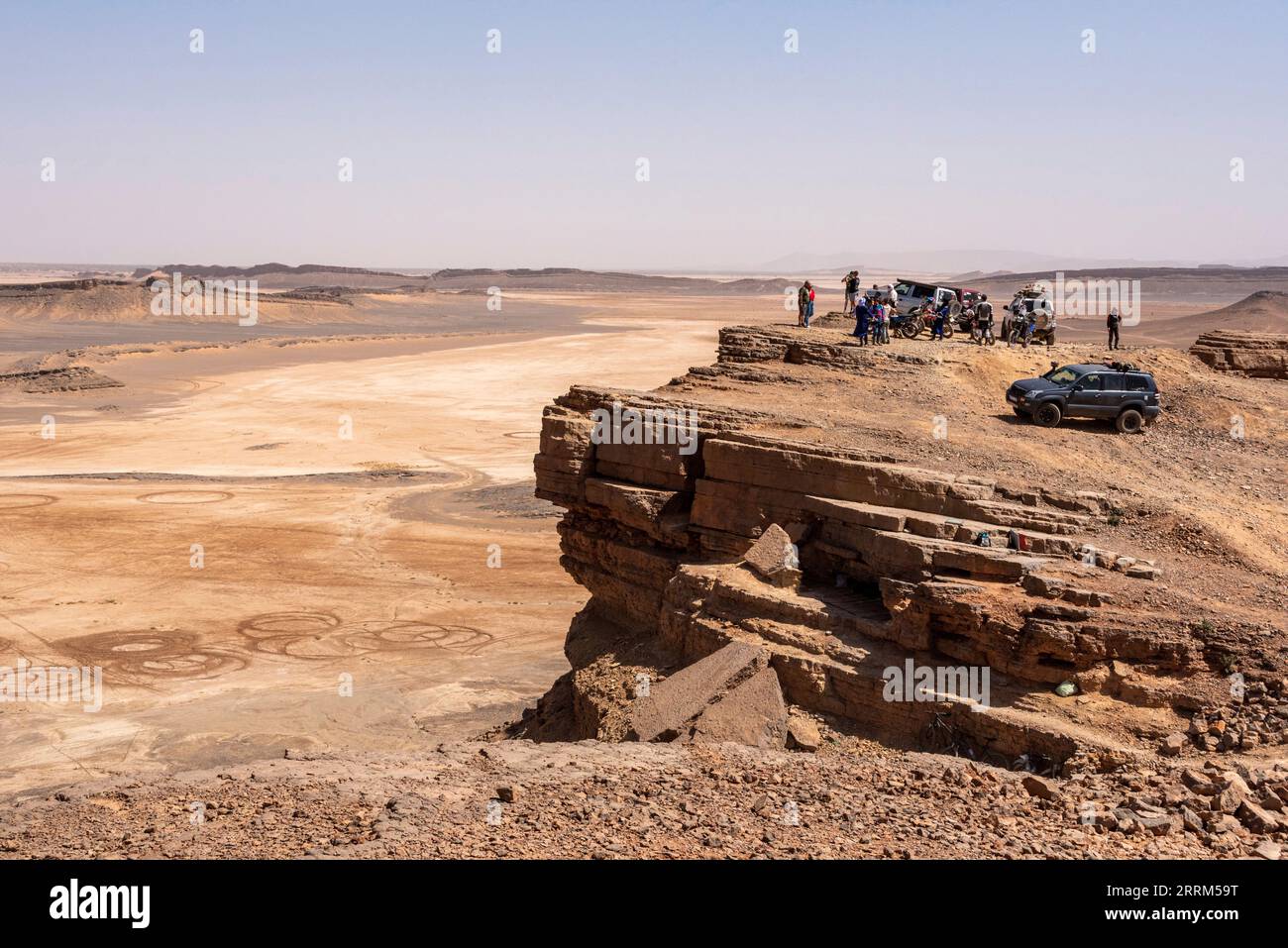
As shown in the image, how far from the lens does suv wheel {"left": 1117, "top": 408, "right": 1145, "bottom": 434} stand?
69.5ft

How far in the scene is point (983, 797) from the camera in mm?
10359

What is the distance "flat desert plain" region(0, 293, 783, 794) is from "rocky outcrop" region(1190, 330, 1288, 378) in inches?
686

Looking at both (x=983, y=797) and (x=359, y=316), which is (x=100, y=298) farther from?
(x=983, y=797)

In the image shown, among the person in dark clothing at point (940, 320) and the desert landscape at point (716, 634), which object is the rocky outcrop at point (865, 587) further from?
the person in dark clothing at point (940, 320)

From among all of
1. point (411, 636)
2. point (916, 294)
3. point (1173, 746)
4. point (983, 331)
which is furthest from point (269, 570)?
point (1173, 746)

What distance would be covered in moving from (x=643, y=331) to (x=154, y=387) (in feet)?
159

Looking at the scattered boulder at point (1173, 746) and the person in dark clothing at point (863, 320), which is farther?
the person in dark clothing at point (863, 320)

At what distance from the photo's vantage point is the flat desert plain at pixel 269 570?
2005 centimetres

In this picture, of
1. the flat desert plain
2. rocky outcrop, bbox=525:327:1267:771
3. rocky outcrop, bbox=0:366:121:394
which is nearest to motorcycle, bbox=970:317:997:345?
rocky outcrop, bbox=525:327:1267:771

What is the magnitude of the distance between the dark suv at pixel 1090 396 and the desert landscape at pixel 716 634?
0.43 m

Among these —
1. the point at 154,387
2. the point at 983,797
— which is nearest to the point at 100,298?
the point at 154,387

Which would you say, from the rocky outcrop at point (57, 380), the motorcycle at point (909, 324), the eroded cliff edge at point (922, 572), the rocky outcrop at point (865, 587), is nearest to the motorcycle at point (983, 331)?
the motorcycle at point (909, 324)
